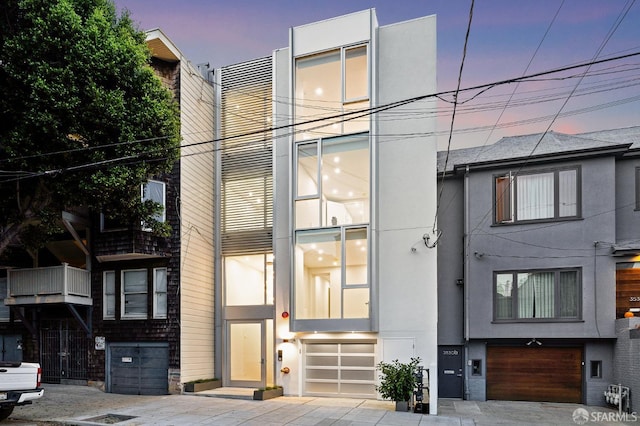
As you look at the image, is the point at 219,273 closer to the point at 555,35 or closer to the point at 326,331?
the point at 326,331

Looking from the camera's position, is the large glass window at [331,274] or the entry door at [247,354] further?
the entry door at [247,354]

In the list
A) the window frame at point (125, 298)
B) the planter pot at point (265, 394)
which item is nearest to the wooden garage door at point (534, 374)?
the planter pot at point (265, 394)

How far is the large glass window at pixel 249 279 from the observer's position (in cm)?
1455

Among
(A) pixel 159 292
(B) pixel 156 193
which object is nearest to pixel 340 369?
(A) pixel 159 292

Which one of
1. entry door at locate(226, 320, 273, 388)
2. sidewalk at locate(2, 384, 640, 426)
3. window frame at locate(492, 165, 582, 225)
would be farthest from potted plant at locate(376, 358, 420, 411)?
window frame at locate(492, 165, 582, 225)

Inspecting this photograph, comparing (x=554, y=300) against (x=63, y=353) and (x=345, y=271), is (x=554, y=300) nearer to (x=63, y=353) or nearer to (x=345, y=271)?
(x=345, y=271)

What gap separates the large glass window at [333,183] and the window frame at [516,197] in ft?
13.9

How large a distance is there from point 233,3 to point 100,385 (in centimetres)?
1440

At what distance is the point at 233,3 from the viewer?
16406mm

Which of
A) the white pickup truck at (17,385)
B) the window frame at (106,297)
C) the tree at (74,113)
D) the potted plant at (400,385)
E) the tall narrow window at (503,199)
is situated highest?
the tree at (74,113)

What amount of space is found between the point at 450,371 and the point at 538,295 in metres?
3.58

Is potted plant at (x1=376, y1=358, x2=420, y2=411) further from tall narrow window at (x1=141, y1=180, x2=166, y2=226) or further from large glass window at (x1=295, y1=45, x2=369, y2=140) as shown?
tall narrow window at (x1=141, y1=180, x2=166, y2=226)

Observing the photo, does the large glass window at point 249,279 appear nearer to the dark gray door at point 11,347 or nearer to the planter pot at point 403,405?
the planter pot at point 403,405

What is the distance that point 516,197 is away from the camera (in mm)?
13492
